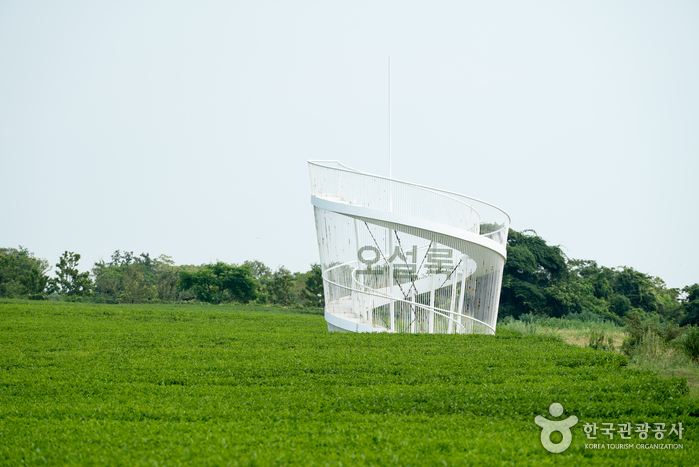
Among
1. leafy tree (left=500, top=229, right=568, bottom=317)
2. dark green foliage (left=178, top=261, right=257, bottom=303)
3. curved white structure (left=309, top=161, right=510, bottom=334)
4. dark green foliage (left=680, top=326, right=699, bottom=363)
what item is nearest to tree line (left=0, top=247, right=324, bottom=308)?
dark green foliage (left=178, top=261, right=257, bottom=303)

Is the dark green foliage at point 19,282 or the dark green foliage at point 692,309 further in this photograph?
the dark green foliage at point 19,282

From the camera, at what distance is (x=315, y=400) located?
25.9ft

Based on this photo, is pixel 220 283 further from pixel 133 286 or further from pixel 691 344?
pixel 691 344

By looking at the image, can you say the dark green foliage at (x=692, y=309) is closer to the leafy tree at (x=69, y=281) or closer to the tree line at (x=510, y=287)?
the tree line at (x=510, y=287)

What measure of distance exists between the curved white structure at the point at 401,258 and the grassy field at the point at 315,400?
2089mm

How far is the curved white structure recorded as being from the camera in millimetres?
14352

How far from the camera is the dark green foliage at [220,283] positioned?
35.5 meters

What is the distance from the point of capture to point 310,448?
5941 millimetres

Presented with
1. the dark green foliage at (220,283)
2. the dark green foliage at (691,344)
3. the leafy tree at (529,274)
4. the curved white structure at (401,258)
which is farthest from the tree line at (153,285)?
the dark green foliage at (691,344)

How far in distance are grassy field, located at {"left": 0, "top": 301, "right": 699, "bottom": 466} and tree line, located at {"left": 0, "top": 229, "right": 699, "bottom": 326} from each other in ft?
63.2

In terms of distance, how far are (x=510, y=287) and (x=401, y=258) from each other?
17.7 m

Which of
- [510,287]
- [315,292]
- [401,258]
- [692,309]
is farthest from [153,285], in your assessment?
[692,309]

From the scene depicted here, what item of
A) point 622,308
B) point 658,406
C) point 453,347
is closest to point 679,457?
point 658,406

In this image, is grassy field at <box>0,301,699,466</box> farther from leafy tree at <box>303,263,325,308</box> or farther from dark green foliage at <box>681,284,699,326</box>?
leafy tree at <box>303,263,325,308</box>
